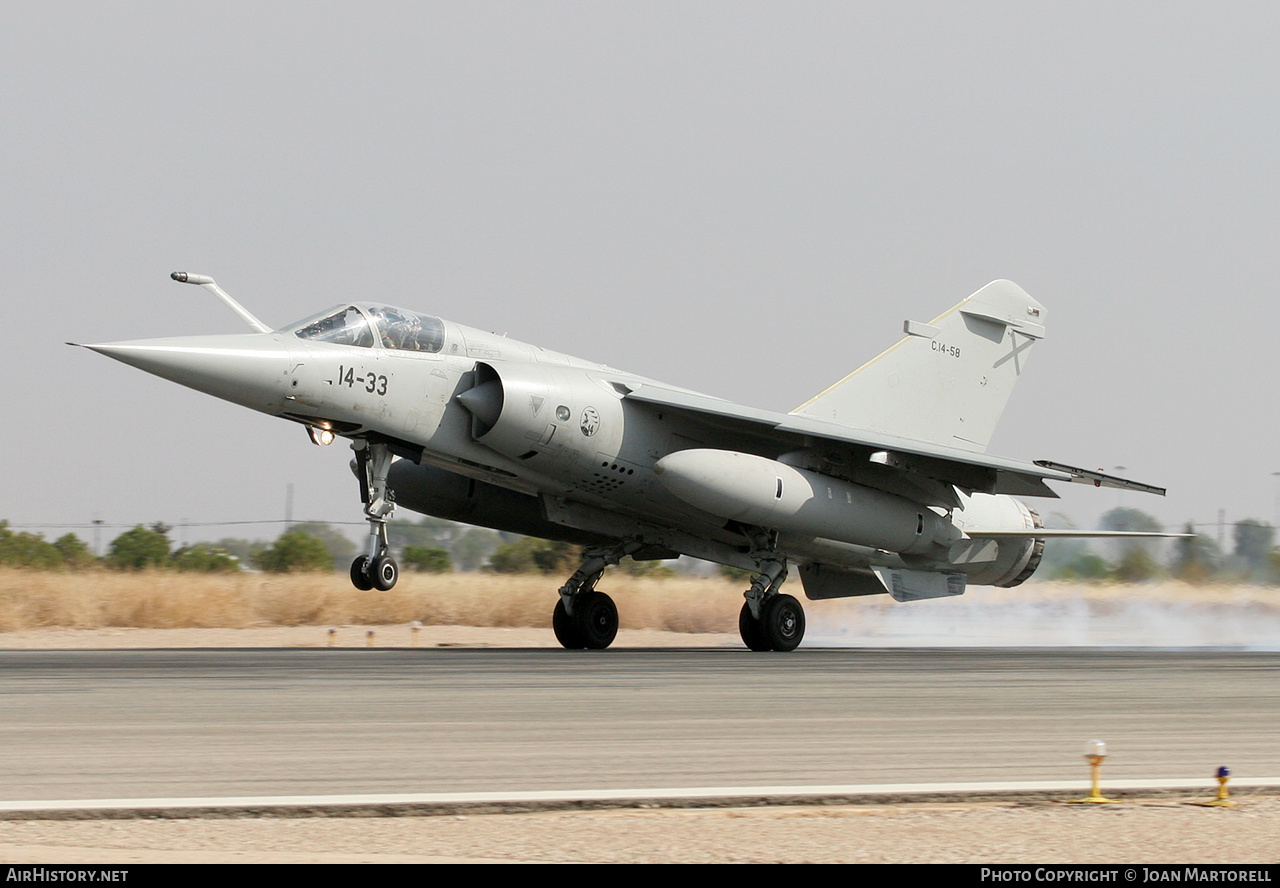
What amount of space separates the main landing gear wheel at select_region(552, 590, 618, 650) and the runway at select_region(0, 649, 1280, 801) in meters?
4.39

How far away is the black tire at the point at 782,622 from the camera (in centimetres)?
1636

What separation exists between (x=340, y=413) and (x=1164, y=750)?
9396mm

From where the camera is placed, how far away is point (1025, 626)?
23.3 m

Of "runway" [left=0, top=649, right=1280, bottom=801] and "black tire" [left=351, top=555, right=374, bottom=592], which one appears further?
"black tire" [left=351, top=555, right=374, bottom=592]

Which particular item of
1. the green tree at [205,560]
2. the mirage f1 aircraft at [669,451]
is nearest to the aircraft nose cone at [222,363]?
the mirage f1 aircraft at [669,451]

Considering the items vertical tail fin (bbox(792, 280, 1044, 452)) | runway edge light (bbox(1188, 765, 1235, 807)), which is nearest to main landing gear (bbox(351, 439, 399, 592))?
vertical tail fin (bbox(792, 280, 1044, 452))

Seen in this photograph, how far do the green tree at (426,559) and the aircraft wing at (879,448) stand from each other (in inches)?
506

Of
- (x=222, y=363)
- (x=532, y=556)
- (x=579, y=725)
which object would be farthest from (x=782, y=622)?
(x=532, y=556)

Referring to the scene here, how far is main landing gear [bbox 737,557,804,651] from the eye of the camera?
53.8 feet

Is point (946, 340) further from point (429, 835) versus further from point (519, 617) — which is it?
point (429, 835)

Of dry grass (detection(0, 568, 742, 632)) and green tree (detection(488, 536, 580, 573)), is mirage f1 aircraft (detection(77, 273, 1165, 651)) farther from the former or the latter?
green tree (detection(488, 536, 580, 573))

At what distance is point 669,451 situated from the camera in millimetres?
15898

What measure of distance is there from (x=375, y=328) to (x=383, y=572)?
2692 mm

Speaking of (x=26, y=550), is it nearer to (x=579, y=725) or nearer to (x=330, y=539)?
(x=330, y=539)
